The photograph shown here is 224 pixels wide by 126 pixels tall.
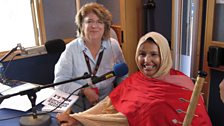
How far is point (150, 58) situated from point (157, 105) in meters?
0.29

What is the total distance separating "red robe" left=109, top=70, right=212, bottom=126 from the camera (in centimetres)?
127

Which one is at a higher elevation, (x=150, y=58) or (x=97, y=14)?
(x=97, y=14)

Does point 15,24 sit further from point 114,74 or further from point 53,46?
point 114,74

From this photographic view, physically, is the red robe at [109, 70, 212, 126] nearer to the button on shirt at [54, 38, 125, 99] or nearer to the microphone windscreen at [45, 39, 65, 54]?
the button on shirt at [54, 38, 125, 99]

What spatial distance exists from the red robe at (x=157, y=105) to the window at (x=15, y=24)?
1.70 meters

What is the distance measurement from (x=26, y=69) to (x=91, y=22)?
125cm

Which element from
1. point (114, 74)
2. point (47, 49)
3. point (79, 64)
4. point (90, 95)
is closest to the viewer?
point (114, 74)

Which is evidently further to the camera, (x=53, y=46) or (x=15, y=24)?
(x=15, y=24)

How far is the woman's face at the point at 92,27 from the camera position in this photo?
6.13 feet

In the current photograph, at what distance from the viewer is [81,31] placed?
194 cm

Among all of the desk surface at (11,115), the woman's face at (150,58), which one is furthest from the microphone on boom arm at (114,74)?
the desk surface at (11,115)

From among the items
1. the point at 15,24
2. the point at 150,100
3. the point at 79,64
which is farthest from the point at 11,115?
the point at 15,24

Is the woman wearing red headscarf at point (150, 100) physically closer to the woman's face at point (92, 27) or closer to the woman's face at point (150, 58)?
the woman's face at point (150, 58)

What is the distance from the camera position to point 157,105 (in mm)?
1303
